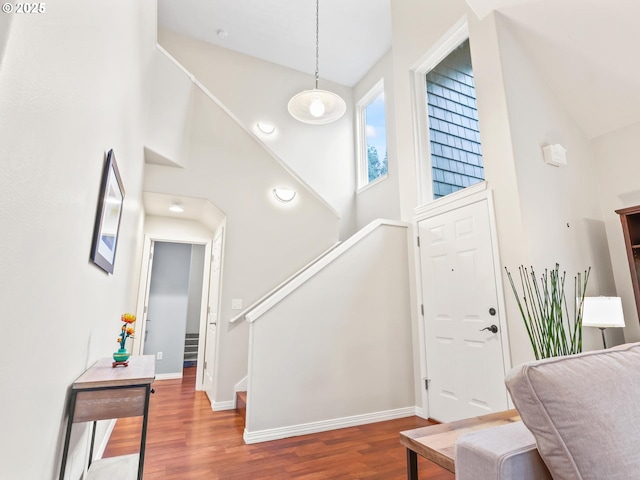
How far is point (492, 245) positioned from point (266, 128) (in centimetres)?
437

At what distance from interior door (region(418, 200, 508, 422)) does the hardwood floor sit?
0.54 meters

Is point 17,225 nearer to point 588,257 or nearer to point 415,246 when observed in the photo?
point 415,246

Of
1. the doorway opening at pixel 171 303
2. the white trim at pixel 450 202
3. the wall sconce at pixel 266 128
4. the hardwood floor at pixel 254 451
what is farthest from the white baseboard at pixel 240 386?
the wall sconce at pixel 266 128

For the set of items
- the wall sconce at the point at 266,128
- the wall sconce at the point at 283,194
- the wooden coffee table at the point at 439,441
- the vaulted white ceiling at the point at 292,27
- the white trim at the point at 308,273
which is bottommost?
the wooden coffee table at the point at 439,441

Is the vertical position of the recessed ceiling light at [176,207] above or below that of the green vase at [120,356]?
above

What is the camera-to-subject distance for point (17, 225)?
0.93 m

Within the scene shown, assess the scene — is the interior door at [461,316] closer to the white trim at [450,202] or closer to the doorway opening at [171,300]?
the white trim at [450,202]

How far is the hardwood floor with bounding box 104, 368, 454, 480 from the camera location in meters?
2.29

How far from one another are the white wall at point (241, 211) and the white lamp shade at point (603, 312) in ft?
9.38

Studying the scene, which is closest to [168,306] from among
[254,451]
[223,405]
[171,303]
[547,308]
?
[171,303]

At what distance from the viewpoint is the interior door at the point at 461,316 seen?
2837mm

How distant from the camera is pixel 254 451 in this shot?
2646mm

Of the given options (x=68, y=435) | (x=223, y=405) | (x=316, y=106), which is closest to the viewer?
(x=68, y=435)

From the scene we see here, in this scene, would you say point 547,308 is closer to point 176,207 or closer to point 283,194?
point 283,194
